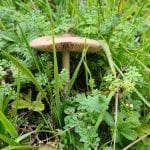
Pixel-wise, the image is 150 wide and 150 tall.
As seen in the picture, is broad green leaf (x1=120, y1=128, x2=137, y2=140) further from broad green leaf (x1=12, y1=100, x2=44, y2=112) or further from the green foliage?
broad green leaf (x1=12, y1=100, x2=44, y2=112)

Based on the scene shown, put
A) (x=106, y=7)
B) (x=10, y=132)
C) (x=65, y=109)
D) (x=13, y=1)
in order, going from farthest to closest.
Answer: (x=13, y=1) < (x=106, y=7) < (x=65, y=109) < (x=10, y=132)

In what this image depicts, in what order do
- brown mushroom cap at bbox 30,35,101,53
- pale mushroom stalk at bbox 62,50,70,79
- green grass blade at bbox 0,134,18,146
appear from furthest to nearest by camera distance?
1. pale mushroom stalk at bbox 62,50,70,79
2. brown mushroom cap at bbox 30,35,101,53
3. green grass blade at bbox 0,134,18,146

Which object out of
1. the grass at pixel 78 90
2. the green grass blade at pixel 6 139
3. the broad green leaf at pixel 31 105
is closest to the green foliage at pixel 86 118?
the grass at pixel 78 90

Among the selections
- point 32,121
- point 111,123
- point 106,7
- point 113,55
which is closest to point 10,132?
point 32,121

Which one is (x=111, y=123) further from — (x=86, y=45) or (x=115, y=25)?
(x=115, y=25)

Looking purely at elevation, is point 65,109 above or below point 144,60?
below

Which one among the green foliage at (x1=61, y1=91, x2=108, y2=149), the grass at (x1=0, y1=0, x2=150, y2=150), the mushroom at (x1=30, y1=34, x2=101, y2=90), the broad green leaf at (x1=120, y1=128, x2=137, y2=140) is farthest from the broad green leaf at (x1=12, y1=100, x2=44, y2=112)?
the broad green leaf at (x1=120, y1=128, x2=137, y2=140)

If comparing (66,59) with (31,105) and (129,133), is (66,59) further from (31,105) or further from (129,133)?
(129,133)

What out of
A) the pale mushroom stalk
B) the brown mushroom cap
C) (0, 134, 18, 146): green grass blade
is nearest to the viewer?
(0, 134, 18, 146): green grass blade
